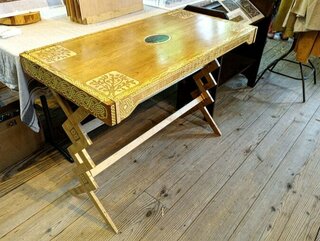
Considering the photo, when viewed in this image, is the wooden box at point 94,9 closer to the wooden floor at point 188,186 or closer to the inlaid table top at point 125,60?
the inlaid table top at point 125,60

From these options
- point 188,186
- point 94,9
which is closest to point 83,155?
point 188,186

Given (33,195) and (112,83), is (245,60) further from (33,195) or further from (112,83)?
(33,195)

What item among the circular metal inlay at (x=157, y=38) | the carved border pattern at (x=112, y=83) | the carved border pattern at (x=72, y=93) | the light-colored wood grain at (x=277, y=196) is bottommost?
the light-colored wood grain at (x=277, y=196)

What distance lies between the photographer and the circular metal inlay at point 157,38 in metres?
1.27

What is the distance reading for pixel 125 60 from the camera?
1097mm

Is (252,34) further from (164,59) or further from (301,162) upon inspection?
(301,162)

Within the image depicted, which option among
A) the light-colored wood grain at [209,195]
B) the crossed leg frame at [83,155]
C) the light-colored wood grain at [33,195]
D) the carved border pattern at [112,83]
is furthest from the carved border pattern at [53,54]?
the light-colored wood grain at [209,195]

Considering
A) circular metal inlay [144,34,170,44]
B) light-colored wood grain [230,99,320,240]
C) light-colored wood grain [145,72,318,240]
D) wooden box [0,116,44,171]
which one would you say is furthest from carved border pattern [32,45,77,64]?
light-colored wood grain [230,99,320,240]

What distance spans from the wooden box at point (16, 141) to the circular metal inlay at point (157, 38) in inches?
34.0

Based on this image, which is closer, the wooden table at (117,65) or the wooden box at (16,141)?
the wooden table at (117,65)

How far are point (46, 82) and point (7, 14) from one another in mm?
730

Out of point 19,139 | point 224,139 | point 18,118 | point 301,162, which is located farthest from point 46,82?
point 301,162

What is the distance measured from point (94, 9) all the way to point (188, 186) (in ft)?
3.69

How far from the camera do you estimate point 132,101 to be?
911 mm
